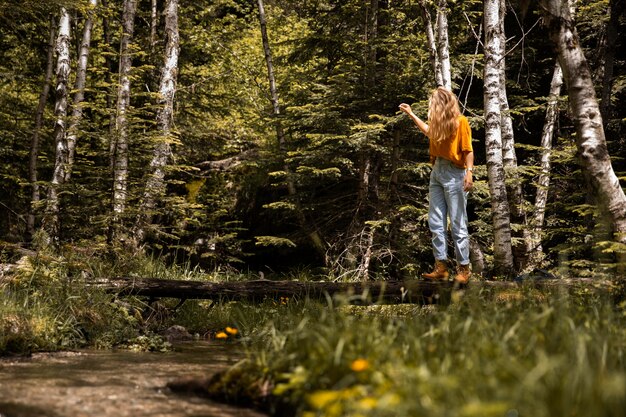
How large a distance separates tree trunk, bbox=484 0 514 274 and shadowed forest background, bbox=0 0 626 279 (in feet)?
1.28

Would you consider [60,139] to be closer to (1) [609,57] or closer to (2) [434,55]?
(2) [434,55]

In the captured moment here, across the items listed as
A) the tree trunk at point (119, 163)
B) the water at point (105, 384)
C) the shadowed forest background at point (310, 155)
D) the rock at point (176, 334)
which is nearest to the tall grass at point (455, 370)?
the water at point (105, 384)

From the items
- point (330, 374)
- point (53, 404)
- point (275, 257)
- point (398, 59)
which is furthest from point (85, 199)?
point (330, 374)

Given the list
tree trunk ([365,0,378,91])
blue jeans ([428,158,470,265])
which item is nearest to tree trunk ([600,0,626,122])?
tree trunk ([365,0,378,91])

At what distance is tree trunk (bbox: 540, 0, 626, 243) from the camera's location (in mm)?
6727

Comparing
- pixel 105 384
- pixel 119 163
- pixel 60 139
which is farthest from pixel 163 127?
pixel 105 384

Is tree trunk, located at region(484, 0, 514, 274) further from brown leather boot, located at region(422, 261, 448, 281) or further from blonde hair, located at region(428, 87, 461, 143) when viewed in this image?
blonde hair, located at region(428, 87, 461, 143)

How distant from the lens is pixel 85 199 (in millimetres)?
12086

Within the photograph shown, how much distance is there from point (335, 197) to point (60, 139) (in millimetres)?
6550

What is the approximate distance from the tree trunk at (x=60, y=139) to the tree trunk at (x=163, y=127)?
5.30ft

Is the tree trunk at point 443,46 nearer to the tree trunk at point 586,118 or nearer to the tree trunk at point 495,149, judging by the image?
the tree trunk at point 495,149

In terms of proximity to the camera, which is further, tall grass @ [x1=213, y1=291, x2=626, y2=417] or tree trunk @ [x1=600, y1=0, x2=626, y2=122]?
tree trunk @ [x1=600, y1=0, x2=626, y2=122]

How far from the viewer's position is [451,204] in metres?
8.05

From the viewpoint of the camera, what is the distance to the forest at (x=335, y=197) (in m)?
4.05
